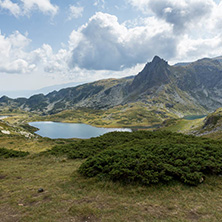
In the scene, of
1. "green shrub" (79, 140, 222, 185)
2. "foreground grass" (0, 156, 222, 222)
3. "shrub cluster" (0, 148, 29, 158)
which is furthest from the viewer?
"shrub cluster" (0, 148, 29, 158)

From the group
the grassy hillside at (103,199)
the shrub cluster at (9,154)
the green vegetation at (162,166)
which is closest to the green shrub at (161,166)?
the green vegetation at (162,166)

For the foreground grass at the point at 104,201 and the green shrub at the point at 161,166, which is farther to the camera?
the green shrub at the point at 161,166

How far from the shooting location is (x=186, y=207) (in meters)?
13.6

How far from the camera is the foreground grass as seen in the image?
1242cm

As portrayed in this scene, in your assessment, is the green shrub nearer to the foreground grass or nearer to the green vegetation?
the green vegetation

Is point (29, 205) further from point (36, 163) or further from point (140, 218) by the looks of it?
point (36, 163)

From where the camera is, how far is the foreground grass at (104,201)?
1242 centimetres

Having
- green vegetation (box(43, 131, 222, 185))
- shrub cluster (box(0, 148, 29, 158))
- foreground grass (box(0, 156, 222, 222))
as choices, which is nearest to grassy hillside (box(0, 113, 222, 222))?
foreground grass (box(0, 156, 222, 222))

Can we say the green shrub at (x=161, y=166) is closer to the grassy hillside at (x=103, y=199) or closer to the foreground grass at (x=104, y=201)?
the grassy hillside at (x=103, y=199)

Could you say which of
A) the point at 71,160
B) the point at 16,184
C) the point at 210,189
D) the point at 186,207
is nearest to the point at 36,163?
the point at 71,160

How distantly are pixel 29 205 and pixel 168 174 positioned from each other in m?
15.1

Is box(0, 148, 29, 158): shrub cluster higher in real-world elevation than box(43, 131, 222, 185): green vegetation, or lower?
lower

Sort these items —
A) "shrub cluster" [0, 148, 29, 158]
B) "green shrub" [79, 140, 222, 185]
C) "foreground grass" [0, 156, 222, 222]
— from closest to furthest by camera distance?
"foreground grass" [0, 156, 222, 222]
"green shrub" [79, 140, 222, 185]
"shrub cluster" [0, 148, 29, 158]

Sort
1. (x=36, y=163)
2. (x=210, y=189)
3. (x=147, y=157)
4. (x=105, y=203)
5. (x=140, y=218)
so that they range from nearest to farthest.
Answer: (x=140, y=218), (x=105, y=203), (x=210, y=189), (x=147, y=157), (x=36, y=163)
